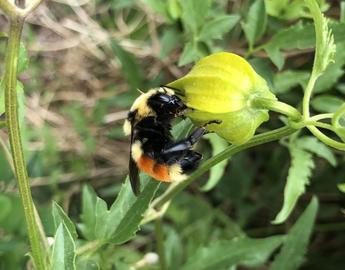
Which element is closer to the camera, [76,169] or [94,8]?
[76,169]

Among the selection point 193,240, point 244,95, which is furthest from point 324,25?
point 193,240

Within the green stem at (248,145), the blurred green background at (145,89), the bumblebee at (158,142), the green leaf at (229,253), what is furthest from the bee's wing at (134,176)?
the green leaf at (229,253)

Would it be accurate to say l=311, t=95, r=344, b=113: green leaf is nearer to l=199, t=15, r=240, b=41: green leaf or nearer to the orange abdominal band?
l=199, t=15, r=240, b=41: green leaf

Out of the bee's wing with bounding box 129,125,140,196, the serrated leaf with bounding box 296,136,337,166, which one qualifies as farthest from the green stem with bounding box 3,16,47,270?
the serrated leaf with bounding box 296,136,337,166

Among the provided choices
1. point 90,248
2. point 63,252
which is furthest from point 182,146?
point 90,248

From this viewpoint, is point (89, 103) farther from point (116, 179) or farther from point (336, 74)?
point (336, 74)

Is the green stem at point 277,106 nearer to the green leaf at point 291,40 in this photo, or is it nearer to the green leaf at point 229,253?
the green leaf at point 291,40
